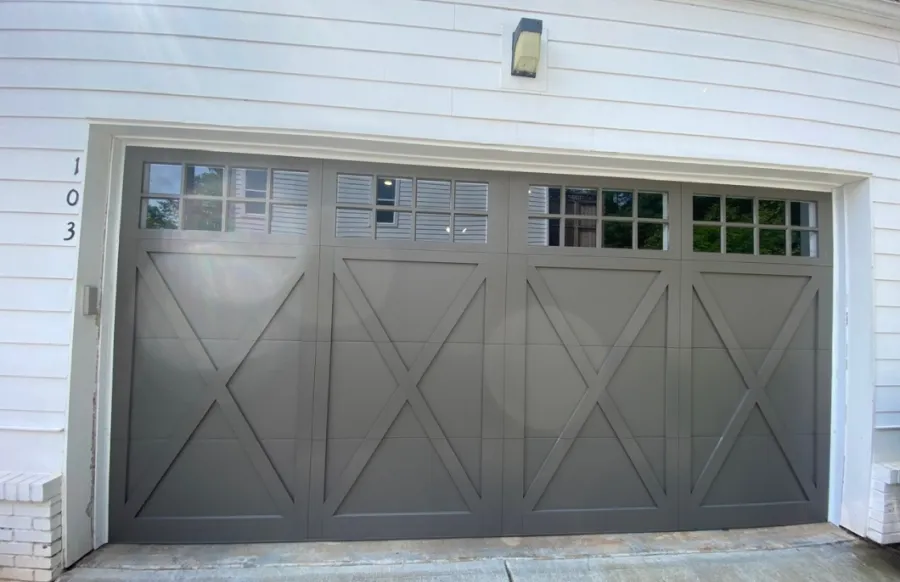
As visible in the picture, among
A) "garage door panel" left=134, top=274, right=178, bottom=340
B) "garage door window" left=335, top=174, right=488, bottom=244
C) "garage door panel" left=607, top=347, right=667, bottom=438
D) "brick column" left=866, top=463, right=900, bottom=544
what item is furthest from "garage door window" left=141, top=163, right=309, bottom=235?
"brick column" left=866, top=463, right=900, bottom=544

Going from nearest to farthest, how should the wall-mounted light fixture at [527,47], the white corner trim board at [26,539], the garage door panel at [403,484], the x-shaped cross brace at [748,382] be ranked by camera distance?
1. the white corner trim board at [26,539]
2. the wall-mounted light fixture at [527,47]
3. the garage door panel at [403,484]
4. the x-shaped cross brace at [748,382]

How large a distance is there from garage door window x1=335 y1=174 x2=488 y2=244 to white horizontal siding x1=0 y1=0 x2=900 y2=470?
0.19 ft

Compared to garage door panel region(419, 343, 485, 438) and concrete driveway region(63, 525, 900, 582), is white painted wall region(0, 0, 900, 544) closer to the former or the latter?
concrete driveway region(63, 525, 900, 582)

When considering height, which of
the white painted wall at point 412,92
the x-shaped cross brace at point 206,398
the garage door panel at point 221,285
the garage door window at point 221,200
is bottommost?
the x-shaped cross brace at point 206,398

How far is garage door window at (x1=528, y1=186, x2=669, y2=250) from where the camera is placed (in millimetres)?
2844

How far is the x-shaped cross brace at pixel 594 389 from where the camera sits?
9.11 feet

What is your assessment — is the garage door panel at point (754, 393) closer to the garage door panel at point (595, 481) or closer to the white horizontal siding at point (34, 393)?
the garage door panel at point (595, 481)

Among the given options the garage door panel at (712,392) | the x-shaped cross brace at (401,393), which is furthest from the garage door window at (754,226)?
the x-shaped cross brace at (401,393)

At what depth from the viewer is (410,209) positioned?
276 cm

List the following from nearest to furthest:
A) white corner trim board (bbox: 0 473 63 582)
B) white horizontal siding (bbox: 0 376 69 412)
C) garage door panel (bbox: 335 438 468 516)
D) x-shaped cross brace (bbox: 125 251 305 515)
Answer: white corner trim board (bbox: 0 473 63 582)
white horizontal siding (bbox: 0 376 69 412)
x-shaped cross brace (bbox: 125 251 305 515)
garage door panel (bbox: 335 438 468 516)

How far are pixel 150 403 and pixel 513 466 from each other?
2249mm

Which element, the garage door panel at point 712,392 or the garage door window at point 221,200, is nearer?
the garage door window at point 221,200

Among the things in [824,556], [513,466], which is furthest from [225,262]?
[824,556]

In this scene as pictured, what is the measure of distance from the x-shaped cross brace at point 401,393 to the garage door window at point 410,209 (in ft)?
0.97
